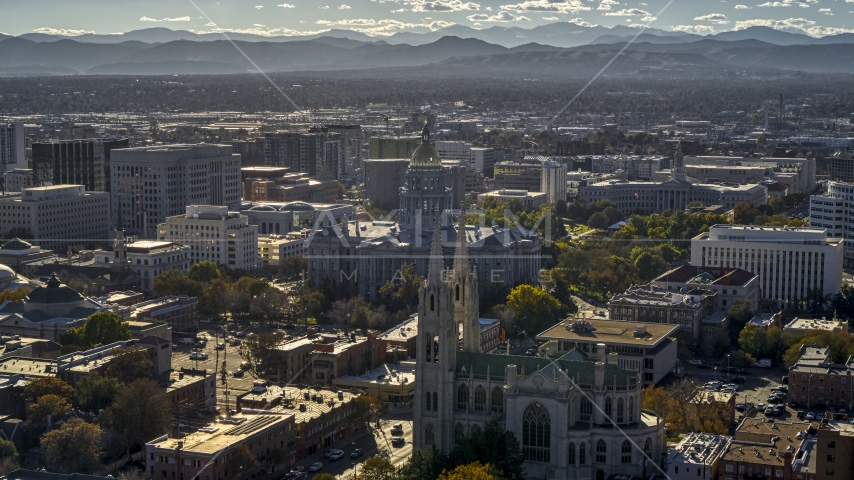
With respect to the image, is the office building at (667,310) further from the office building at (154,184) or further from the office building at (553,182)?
the office building at (553,182)

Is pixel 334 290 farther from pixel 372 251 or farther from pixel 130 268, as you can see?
pixel 130 268

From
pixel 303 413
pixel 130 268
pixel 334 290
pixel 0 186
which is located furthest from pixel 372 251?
pixel 0 186

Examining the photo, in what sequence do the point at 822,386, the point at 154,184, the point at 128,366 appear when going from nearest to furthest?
the point at 128,366, the point at 822,386, the point at 154,184

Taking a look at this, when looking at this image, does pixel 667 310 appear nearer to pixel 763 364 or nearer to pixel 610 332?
pixel 763 364

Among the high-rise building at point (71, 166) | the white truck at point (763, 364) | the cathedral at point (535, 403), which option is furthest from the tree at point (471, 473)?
the high-rise building at point (71, 166)

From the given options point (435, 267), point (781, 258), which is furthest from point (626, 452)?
point (781, 258)

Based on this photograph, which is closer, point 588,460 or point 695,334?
point 588,460
